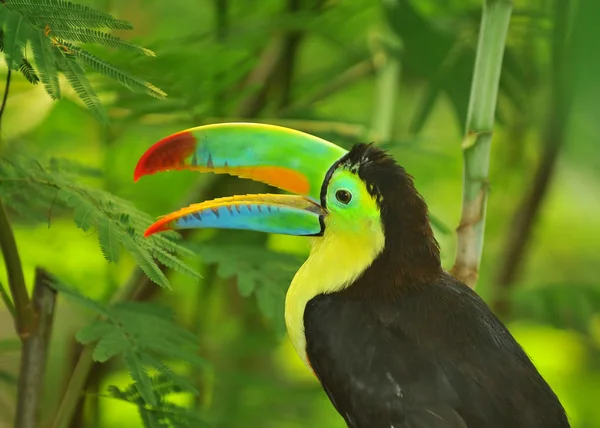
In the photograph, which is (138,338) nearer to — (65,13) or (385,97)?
(65,13)

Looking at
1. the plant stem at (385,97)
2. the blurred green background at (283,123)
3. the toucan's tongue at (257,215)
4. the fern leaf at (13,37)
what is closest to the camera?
the fern leaf at (13,37)

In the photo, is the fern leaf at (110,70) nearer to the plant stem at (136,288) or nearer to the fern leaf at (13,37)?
the fern leaf at (13,37)

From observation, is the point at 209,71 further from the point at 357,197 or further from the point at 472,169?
the point at 472,169

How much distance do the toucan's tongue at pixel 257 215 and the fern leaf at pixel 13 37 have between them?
36 cm

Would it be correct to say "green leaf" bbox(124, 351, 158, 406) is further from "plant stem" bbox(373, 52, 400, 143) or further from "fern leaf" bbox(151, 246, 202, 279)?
"plant stem" bbox(373, 52, 400, 143)

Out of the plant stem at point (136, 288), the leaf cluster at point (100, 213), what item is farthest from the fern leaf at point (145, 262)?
the plant stem at point (136, 288)

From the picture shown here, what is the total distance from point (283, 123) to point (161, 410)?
28.8 inches

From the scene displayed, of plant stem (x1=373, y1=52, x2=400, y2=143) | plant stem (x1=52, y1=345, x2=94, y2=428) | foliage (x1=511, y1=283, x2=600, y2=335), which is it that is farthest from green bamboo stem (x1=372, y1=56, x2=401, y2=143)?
plant stem (x1=52, y1=345, x2=94, y2=428)

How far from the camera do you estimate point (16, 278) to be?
3.36ft

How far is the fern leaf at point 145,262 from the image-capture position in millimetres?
929

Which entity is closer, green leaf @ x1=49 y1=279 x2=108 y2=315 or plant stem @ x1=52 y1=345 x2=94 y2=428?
green leaf @ x1=49 y1=279 x2=108 y2=315

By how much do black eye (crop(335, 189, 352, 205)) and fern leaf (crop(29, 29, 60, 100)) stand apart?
0.50 meters

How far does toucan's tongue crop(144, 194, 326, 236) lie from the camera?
3.79 feet

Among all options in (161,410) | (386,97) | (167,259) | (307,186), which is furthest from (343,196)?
(386,97)
